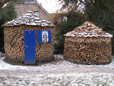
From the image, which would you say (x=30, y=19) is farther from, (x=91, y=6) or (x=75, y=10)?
(x=91, y=6)

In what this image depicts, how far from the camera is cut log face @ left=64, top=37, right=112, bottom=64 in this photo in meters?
8.38

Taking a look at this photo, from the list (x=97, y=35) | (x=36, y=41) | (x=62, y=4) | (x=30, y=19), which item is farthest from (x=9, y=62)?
(x=62, y=4)

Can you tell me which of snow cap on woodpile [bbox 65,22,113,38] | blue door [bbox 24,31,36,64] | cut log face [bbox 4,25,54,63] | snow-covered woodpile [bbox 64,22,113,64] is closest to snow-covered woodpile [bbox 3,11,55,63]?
cut log face [bbox 4,25,54,63]

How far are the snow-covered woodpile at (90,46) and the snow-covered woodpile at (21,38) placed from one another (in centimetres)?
161

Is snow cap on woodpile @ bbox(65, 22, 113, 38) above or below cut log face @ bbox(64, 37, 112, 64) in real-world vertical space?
above

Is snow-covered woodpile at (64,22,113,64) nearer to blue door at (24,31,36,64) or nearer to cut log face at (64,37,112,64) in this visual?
cut log face at (64,37,112,64)

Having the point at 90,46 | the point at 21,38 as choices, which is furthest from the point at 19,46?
the point at 90,46

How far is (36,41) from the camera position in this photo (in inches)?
324

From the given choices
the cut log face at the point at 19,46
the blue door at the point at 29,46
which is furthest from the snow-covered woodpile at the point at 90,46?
the blue door at the point at 29,46

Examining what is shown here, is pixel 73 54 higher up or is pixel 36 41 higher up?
pixel 36 41

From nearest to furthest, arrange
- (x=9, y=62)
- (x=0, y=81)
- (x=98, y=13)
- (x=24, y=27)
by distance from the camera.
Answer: (x=0, y=81), (x=24, y=27), (x=9, y=62), (x=98, y=13)

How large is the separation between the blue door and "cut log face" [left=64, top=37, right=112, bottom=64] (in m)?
2.49

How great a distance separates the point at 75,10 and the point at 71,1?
2.95 feet

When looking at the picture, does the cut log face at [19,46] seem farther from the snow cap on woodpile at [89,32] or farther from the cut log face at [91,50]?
the snow cap on woodpile at [89,32]
